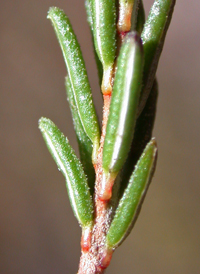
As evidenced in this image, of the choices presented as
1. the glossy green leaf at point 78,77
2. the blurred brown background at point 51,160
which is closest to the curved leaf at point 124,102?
the glossy green leaf at point 78,77

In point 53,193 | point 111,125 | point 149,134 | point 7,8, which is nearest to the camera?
point 111,125

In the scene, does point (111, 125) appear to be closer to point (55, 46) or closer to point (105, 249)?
point (105, 249)

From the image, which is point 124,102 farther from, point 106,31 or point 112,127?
point 106,31

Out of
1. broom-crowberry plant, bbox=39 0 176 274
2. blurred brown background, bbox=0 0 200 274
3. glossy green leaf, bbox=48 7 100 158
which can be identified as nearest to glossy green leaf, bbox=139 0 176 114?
broom-crowberry plant, bbox=39 0 176 274

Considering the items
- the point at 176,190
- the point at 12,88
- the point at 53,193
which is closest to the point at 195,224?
the point at 176,190

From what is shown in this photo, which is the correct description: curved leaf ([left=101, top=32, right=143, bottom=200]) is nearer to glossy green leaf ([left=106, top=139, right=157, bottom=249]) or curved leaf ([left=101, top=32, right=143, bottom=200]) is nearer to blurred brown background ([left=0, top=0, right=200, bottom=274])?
glossy green leaf ([left=106, top=139, right=157, bottom=249])

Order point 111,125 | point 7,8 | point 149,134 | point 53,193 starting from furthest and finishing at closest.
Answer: point 53,193
point 7,8
point 149,134
point 111,125
